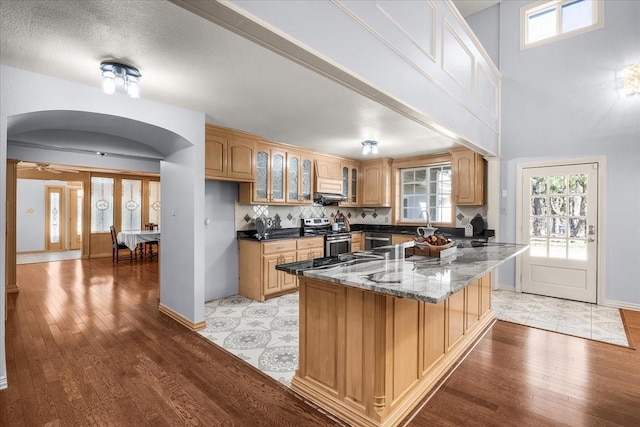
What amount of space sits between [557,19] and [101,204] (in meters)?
10.6

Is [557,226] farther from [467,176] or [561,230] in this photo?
[467,176]

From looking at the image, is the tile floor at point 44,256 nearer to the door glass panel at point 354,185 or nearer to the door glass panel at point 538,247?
the door glass panel at point 354,185

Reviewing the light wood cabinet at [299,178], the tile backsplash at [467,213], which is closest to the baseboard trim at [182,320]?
the light wood cabinet at [299,178]

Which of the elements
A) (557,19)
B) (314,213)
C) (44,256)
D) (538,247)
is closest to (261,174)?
(314,213)

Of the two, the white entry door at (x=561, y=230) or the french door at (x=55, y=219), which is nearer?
the white entry door at (x=561, y=230)

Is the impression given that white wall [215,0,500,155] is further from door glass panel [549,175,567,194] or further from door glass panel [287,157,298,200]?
door glass panel [287,157,298,200]

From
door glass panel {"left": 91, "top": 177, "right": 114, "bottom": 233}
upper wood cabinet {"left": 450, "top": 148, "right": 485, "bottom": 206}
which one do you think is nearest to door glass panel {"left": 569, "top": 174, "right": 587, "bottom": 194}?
upper wood cabinet {"left": 450, "top": 148, "right": 485, "bottom": 206}

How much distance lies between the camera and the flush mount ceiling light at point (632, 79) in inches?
150

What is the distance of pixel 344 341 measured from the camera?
6.24 ft

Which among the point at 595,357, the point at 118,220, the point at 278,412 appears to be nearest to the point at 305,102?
the point at 278,412

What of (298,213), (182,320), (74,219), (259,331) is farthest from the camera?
(74,219)

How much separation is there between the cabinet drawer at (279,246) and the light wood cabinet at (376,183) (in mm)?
2207

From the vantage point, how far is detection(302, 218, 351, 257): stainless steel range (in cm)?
525

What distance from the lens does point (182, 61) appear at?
2123mm
